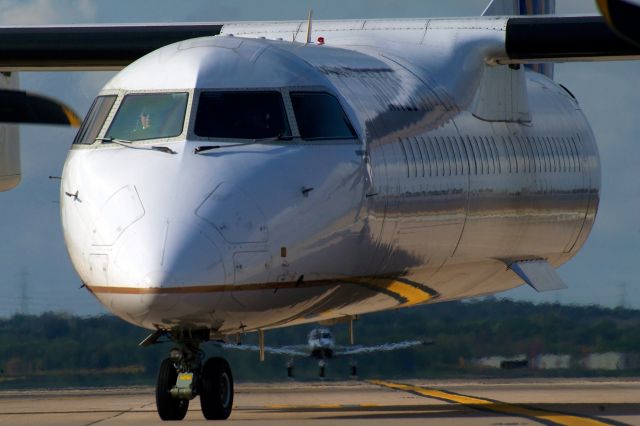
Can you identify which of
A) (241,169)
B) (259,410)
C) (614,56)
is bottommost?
(259,410)

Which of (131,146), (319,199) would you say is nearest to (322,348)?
(319,199)

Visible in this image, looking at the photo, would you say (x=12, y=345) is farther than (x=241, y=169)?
Yes

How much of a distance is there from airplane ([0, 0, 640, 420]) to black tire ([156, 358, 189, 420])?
0.07ft

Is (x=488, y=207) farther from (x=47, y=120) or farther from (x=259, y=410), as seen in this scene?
(x=47, y=120)

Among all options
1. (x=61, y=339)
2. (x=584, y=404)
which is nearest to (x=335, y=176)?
(x=584, y=404)

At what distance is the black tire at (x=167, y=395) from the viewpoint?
17.5 m

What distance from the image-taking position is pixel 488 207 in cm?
2164

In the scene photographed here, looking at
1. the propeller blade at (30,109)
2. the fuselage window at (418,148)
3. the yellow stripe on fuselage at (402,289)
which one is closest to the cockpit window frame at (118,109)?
the propeller blade at (30,109)

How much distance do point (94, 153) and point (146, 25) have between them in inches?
357

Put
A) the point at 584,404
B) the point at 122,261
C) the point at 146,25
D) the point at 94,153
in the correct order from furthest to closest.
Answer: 1. the point at 146,25
2. the point at 584,404
3. the point at 94,153
4. the point at 122,261

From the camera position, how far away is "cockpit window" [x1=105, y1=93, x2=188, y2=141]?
17.1m

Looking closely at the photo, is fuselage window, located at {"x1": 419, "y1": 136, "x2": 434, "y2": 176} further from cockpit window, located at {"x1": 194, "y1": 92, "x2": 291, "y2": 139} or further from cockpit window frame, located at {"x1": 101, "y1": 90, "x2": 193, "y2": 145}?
cockpit window frame, located at {"x1": 101, "y1": 90, "x2": 193, "y2": 145}

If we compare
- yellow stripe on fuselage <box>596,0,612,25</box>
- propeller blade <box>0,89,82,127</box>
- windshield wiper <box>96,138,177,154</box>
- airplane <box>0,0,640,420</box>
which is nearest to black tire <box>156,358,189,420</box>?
airplane <box>0,0,640,420</box>

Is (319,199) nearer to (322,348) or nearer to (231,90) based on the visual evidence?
(231,90)
